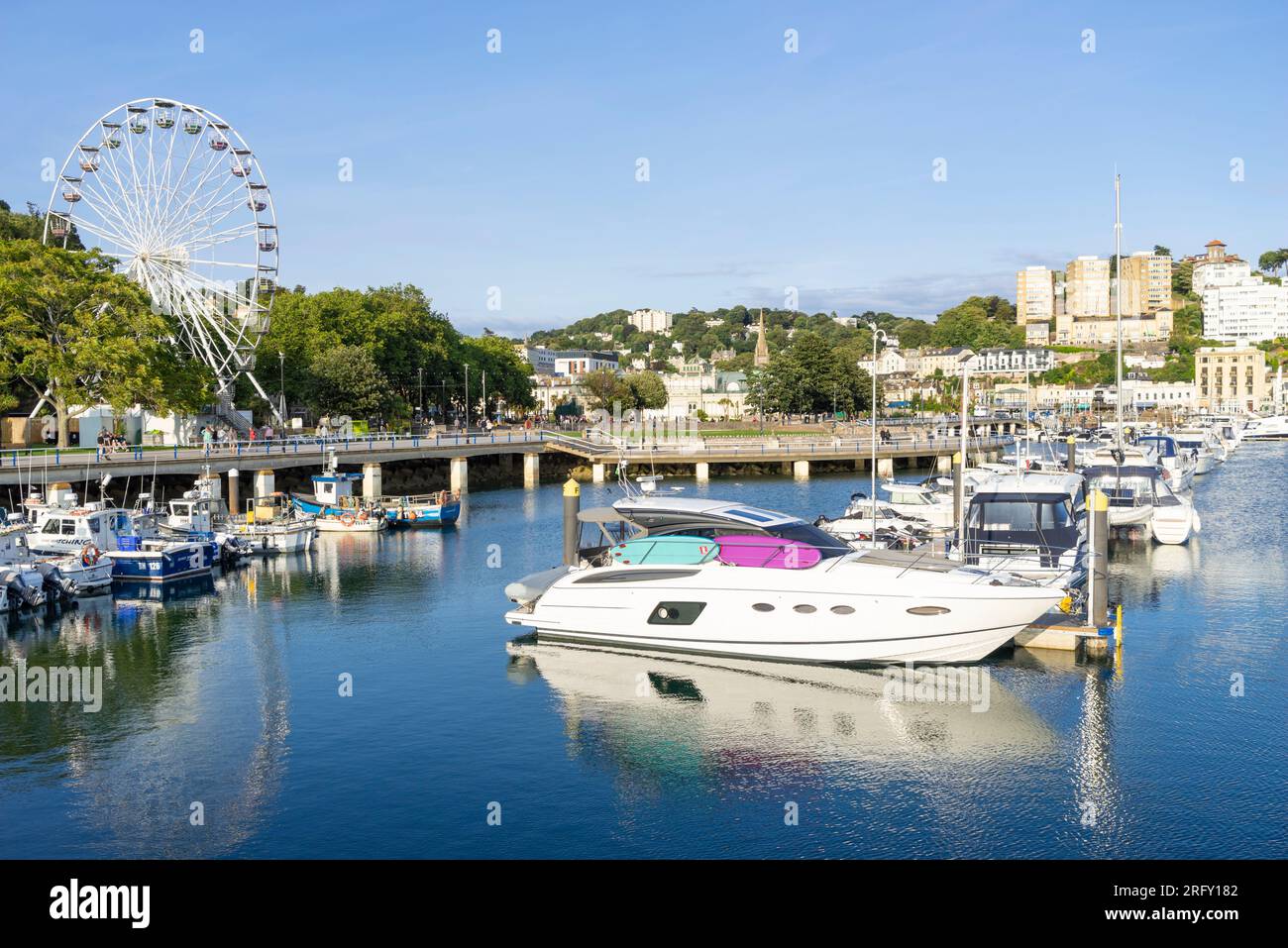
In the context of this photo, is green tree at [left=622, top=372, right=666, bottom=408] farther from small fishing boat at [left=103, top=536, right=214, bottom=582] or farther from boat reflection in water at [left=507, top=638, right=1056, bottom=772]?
boat reflection in water at [left=507, top=638, right=1056, bottom=772]

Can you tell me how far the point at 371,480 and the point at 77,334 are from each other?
17.9 metres

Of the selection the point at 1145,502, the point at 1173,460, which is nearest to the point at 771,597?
the point at 1145,502

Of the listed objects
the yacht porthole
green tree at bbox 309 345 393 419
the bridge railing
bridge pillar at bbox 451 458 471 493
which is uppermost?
green tree at bbox 309 345 393 419

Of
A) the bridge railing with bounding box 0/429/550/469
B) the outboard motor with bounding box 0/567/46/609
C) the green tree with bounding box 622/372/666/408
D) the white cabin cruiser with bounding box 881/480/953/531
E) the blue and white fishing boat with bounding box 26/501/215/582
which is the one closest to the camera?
the outboard motor with bounding box 0/567/46/609

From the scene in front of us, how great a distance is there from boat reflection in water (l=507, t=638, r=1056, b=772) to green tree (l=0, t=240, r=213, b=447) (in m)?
42.0

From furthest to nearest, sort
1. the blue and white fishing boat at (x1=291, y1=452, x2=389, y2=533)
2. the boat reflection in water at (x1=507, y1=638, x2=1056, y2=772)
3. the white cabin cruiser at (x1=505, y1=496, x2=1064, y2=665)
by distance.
A: the blue and white fishing boat at (x1=291, y1=452, x2=389, y2=533) → the white cabin cruiser at (x1=505, y1=496, x2=1064, y2=665) → the boat reflection in water at (x1=507, y1=638, x2=1056, y2=772)

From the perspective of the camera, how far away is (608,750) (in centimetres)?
2327

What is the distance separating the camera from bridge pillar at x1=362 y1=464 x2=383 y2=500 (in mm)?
70000

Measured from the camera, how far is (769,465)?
99250mm

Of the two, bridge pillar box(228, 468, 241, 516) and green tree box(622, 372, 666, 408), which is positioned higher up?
green tree box(622, 372, 666, 408)

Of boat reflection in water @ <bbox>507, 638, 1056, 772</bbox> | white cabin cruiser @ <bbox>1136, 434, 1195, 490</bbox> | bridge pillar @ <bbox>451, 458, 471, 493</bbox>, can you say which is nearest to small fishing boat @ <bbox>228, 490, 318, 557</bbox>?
boat reflection in water @ <bbox>507, 638, 1056, 772</bbox>
